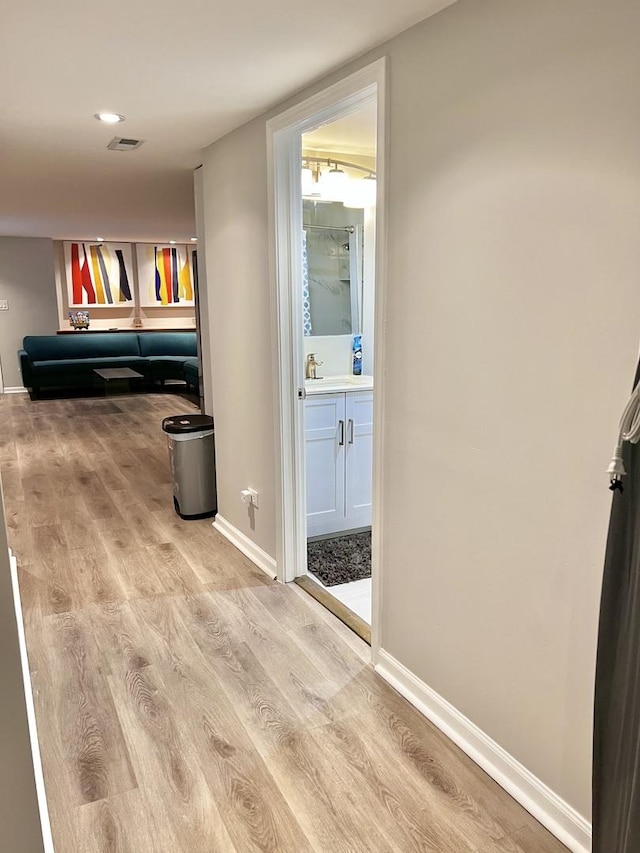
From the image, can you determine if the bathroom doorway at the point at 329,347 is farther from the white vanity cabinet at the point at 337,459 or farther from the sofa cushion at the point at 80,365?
the sofa cushion at the point at 80,365

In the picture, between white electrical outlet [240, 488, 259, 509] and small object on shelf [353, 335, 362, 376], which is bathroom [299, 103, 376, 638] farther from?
white electrical outlet [240, 488, 259, 509]

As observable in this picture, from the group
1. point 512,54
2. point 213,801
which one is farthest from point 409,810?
point 512,54

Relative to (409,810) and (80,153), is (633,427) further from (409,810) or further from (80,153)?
(80,153)

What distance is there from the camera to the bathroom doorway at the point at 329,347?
9.02 ft

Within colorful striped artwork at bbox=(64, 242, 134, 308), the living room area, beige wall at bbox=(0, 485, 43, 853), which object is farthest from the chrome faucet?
colorful striped artwork at bbox=(64, 242, 134, 308)

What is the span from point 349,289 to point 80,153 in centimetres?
173

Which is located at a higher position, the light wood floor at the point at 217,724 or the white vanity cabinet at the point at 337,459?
the white vanity cabinet at the point at 337,459

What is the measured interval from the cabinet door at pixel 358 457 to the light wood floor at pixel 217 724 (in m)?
0.80

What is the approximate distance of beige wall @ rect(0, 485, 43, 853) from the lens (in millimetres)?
951

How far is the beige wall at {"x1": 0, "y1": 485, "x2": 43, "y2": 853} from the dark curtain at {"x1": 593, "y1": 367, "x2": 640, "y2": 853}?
115cm

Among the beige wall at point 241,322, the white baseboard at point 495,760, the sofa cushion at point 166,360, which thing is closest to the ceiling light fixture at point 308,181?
the beige wall at point 241,322

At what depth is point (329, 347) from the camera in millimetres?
4031

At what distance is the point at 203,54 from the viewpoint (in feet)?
6.81

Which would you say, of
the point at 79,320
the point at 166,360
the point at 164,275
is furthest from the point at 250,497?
the point at 164,275
